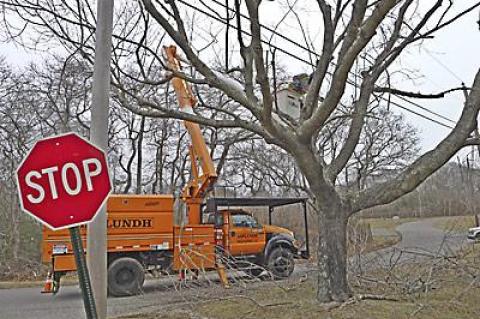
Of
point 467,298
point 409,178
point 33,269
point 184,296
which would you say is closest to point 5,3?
point 184,296

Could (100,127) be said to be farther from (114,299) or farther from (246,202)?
(246,202)

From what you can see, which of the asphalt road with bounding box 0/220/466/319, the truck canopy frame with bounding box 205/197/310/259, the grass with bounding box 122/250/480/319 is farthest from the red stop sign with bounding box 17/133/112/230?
the truck canopy frame with bounding box 205/197/310/259

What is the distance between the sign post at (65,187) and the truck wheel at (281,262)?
32.4 feet

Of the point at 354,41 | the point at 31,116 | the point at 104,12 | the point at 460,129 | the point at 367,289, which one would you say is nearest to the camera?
the point at 104,12

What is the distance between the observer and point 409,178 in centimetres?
692

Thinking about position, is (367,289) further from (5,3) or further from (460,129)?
(5,3)

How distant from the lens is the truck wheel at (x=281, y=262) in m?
12.4

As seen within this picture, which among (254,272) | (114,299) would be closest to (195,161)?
(254,272)

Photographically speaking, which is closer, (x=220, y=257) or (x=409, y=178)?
(x=409, y=178)

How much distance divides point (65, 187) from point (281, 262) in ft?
37.0

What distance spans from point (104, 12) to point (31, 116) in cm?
1543

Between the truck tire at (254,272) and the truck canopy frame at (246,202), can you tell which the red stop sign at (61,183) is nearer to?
the truck tire at (254,272)

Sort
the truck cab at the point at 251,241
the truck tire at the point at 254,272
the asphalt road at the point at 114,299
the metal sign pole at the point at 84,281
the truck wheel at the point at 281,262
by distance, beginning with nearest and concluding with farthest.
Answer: the metal sign pole at the point at 84,281, the asphalt road at the point at 114,299, the truck tire at the point at 254,272, the truck wheel at the point at 281,262, the truck cab at the point at 251,241

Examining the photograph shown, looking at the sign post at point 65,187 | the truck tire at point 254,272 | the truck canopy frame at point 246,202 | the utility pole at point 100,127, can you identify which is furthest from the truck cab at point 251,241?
the sign post at point 65,187
